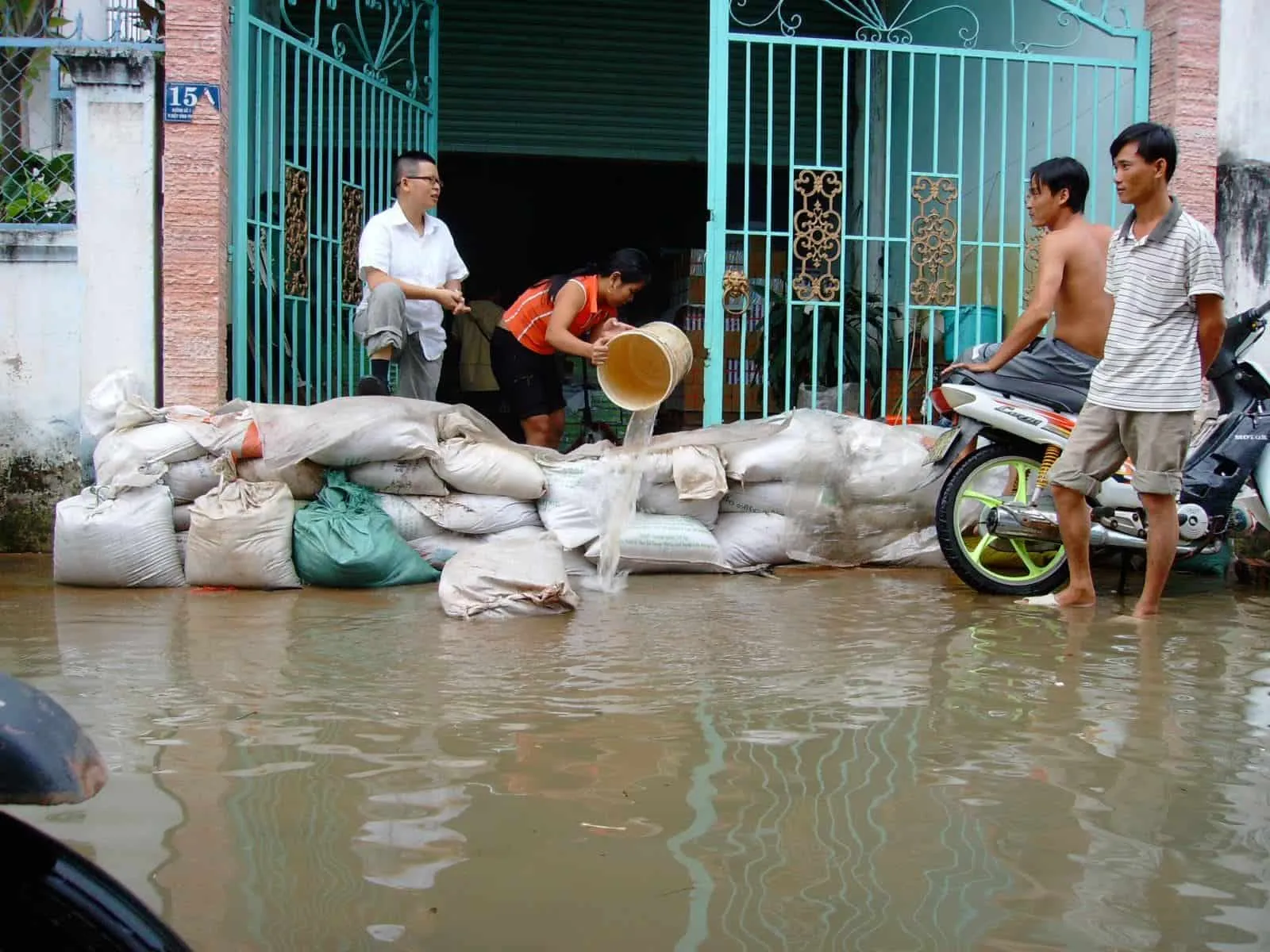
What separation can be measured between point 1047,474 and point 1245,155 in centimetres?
250

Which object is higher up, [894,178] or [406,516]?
[894,178]

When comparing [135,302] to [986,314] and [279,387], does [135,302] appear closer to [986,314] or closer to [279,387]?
[279,387]

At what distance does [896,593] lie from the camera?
513 centimetres

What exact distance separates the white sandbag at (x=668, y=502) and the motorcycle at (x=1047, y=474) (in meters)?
0.94

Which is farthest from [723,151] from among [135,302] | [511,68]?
[511,68]

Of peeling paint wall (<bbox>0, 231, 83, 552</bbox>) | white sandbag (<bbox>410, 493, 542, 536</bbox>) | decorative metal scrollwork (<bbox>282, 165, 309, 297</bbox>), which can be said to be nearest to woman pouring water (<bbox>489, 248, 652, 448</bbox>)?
white sandbag (<bbox>410, 493, 542, 536</bbox>)

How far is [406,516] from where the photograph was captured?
17.5 ft

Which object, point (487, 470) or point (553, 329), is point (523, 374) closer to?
point (553, 329)

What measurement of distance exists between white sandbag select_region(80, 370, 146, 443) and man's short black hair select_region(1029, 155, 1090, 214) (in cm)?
359

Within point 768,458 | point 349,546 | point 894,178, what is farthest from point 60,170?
point 894,178

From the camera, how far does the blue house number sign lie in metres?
5.79

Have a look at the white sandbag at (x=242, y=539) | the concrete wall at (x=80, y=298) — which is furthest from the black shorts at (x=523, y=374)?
the concrete wall at (x=80, y=298)

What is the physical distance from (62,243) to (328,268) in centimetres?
118

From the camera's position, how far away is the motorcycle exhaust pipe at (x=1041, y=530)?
493cm
